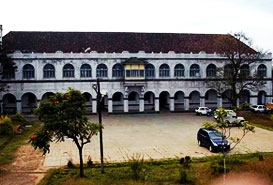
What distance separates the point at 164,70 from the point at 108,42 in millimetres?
8134

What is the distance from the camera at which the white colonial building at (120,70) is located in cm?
4100

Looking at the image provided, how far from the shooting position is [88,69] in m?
42.0

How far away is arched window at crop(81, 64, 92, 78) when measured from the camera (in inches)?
1649

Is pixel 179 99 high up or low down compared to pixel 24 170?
up

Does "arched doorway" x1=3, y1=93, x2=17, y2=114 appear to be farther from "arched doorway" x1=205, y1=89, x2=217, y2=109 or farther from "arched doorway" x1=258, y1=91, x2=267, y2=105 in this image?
"arched doorway" x1=258, y1=91, x2=267, y2=105

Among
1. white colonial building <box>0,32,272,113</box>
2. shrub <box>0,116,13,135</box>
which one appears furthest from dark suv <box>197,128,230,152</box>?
white colonial building <box>0,32,272,113</box>

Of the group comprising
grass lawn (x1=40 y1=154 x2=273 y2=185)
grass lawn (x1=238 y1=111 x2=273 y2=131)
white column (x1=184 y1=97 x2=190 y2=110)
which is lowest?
grass lawn (x1=40 y1=154 x2=273 y2=185)

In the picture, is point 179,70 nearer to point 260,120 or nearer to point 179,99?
point 179,99

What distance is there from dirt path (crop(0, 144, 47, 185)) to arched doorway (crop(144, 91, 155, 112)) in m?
25.7

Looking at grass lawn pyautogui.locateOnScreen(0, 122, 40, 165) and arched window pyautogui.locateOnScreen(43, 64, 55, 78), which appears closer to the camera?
grass lawn pyautogui.locateOnScreen(0, 122, 40, 165)

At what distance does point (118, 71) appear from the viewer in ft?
139

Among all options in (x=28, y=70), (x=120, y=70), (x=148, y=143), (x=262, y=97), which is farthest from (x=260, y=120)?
(x=28, y=70)

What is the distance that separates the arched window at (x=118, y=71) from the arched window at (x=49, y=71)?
287 inches

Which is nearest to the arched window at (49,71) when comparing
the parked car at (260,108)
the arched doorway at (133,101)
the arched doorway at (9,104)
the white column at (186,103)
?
the arched doorway at (9,104)
